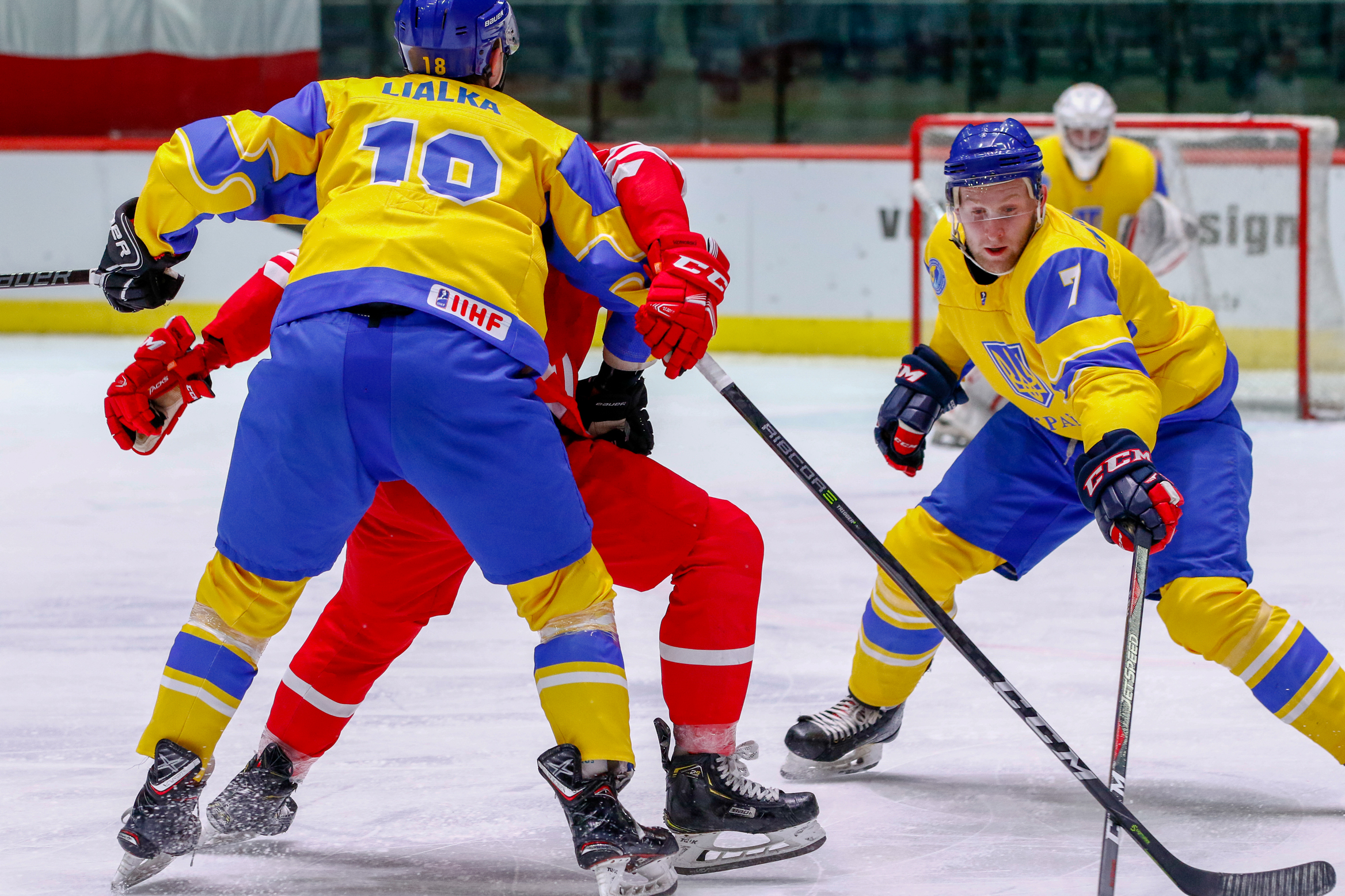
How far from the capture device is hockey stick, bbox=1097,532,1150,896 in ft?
7.18

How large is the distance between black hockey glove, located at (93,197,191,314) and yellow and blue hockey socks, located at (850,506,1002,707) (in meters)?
1.21

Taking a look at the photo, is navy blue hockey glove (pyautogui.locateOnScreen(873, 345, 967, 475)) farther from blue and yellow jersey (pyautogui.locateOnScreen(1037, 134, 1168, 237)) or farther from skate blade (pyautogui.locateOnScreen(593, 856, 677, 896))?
blue and yellow jersey (pyautogui.locateOnScreen(1037, 134, 1168, 237))

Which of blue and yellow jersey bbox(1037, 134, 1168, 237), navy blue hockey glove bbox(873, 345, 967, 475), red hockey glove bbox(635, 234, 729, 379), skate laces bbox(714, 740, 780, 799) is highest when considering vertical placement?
red hockey glove bbox(635, 234, 729, 379)

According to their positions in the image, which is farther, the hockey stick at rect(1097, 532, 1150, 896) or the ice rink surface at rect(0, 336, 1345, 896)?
the ice rink surface at rect(0, 336, 1345, 896)

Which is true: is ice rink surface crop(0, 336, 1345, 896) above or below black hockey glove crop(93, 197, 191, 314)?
below

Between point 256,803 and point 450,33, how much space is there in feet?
3.78

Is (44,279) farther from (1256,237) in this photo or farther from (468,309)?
(1256,237)

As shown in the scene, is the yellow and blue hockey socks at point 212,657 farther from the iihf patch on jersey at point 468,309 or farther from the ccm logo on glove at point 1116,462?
the ccm logo on glove at point 1116,462

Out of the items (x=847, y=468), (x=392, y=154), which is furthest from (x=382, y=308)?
(x=847, y=468)

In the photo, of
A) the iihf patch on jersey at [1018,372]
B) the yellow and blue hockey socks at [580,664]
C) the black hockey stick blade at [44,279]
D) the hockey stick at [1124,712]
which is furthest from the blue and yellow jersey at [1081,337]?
the black hockey stick blade at [44,279]

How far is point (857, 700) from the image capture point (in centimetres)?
282

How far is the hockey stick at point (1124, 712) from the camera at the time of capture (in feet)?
7.18

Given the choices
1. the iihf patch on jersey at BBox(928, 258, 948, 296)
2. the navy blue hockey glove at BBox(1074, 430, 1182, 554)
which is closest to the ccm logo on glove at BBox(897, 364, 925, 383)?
the iihf patch on jersey at BBox(928, 258, 948, 296)

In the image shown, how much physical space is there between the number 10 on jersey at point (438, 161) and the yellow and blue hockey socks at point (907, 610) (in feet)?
3.16
